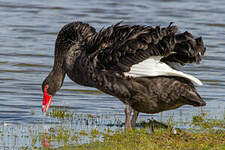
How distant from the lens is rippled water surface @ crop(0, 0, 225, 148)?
10.6 metres

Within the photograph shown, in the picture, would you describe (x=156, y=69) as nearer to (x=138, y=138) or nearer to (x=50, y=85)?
(x=138, y=138)

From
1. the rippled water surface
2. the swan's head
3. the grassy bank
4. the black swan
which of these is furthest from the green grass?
the rippled water surface

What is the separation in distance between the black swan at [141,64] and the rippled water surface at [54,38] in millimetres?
1591

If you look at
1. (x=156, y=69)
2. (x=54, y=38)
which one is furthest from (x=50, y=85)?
(x=54, y=38)

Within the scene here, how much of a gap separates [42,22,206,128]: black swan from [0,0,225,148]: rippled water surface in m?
1.59

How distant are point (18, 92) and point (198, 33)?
796 cm

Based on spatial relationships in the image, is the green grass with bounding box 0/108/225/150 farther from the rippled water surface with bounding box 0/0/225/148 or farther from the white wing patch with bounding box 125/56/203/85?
the rippled water surface with bounding box 0/0/225/148

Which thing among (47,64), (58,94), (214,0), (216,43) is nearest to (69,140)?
(58,94)

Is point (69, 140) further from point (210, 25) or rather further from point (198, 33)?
point (210, 25)

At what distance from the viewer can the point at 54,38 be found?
17172 mm

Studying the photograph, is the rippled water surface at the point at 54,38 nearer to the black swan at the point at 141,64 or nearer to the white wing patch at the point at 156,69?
the black swan at the point at 141,64

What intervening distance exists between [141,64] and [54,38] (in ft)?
31.2

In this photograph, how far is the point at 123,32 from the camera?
8.27 m

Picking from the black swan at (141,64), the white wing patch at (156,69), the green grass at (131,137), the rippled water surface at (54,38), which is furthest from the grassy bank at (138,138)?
the rippled water surface at (54,38)
